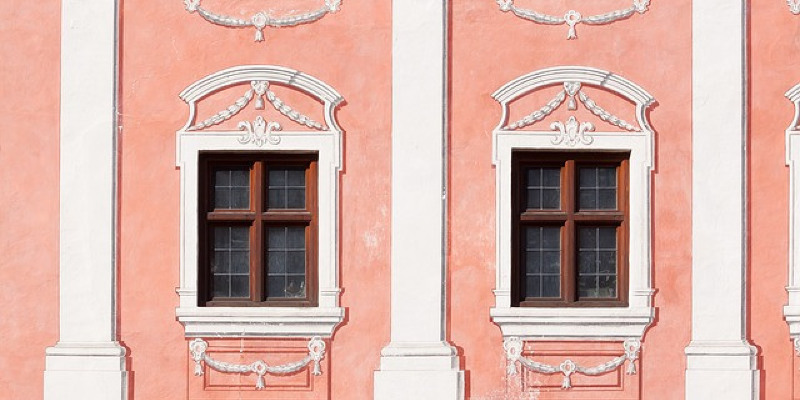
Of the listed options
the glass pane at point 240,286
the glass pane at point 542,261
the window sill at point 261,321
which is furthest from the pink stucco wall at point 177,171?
the glass pane at point 542,261

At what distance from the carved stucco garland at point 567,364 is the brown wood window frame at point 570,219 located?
0.38 metres

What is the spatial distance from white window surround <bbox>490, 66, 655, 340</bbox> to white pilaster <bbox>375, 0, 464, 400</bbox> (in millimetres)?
509

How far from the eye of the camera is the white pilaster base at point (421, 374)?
48.2 feet

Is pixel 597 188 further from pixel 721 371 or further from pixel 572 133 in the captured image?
pixel 721 371

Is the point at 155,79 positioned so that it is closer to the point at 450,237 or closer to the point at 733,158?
the point at 450,237

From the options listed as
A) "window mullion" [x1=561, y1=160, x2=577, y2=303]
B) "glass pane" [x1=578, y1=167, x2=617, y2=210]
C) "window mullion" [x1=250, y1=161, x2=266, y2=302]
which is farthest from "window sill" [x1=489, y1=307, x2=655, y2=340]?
"window mullion" [x1=250, y1=161, x2=266, y2=302]

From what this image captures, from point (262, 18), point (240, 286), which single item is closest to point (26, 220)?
point (240, 286)

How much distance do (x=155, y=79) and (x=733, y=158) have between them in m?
5.04

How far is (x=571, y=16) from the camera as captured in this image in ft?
48.8

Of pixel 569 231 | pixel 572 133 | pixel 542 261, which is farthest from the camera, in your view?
pixel 542 261

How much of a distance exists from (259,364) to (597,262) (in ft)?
10.1

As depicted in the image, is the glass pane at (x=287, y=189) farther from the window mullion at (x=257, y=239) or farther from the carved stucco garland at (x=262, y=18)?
the carved stucco garland at (x=262, y=18)

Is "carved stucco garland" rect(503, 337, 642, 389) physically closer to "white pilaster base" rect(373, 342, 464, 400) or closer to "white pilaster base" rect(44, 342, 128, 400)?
"white pilaster base" rect(373, 342, 464, 400)

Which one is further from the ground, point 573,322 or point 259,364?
point 573,322
